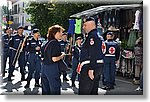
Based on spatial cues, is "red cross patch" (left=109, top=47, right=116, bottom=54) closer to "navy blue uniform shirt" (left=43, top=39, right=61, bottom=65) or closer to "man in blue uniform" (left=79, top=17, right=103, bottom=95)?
"man in blue uniform" (left=79, top=17, right=103, bottom=95)

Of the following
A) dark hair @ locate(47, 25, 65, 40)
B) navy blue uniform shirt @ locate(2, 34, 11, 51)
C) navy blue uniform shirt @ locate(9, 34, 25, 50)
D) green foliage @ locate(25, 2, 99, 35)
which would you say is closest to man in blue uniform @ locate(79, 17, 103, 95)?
green foliage @ locate(25, 2, 99, 35)

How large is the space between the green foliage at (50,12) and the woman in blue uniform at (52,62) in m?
0.09

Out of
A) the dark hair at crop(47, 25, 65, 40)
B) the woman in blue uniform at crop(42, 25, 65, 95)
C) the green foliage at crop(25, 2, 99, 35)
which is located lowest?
the woman in blue uniform at crop(42, 25, 65, 95)

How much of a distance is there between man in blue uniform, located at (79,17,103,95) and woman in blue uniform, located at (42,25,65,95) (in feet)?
0.98

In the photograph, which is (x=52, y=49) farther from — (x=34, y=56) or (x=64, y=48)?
(x=34, y=56)

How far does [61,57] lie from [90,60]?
383 mm

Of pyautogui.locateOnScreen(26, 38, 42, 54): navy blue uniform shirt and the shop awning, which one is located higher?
the shop awning

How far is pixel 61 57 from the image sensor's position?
628 centimetres

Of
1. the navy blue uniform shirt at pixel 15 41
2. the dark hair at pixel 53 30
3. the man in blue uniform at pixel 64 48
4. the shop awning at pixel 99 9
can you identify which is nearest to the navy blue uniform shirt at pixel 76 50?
the man in blue uniform at pixel 64 48

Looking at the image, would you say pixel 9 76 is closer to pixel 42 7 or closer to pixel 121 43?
pixel 42 7

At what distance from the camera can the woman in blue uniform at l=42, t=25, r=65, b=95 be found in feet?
20.5

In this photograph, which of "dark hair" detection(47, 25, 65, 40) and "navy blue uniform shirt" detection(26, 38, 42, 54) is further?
"navy blue uniform shirt" detection(26, 38, 42, 54)

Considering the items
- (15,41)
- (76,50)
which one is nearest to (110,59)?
(76,50)

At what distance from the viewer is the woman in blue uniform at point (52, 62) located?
6.24 metres
